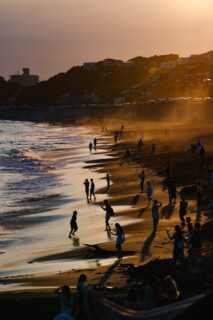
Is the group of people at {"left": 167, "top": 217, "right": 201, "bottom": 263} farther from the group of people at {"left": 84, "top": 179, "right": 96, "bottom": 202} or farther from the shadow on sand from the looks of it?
the group of people at {"left": 84, "top": 179, "right": 96, "bottom": 202}

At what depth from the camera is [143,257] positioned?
15375 millimetres

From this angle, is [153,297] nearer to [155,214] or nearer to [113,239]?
[113,239]

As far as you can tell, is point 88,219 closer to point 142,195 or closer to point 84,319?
point 142,195

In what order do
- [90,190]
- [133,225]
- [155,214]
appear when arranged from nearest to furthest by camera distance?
1. [155,214]
2. [133,225]
3. [90,190]

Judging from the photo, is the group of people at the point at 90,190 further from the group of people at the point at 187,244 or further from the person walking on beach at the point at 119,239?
the group of people at the point at 187,244

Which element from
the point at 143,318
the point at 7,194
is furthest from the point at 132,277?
the point at 7,194

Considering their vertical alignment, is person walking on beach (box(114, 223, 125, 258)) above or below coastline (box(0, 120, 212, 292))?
above

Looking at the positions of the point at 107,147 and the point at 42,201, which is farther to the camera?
the point at 107,147

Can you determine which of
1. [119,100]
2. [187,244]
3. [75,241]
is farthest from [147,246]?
[119,100]

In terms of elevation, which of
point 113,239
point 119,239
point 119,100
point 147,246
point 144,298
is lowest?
point 113,239

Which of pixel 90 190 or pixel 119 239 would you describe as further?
pixel 90 190

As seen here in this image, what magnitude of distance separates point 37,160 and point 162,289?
4108cm

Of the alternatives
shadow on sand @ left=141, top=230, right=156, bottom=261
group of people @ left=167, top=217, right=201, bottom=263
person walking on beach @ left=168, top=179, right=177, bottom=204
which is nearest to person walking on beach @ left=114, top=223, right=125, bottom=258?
shadow on sand @ left=141, top=230, right=156, bottom=261

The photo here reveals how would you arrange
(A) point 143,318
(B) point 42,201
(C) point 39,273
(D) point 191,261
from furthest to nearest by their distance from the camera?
(B) point 42,201, (C) point 39,273, (D) point 191,261, (A) point 143,318
